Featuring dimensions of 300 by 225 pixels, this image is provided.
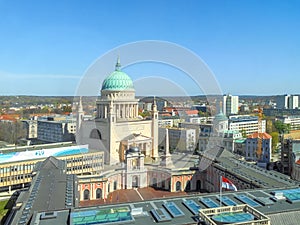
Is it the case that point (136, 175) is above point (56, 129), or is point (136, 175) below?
below

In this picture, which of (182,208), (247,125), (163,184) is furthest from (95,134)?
(247,125)

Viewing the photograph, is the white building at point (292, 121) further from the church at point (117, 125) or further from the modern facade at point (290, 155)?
the church at point (117, 125)

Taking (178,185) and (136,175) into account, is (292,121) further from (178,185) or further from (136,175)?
(136,175)

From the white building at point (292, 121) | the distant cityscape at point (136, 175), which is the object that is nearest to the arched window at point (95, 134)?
the distant cityscape at point (136, 175)

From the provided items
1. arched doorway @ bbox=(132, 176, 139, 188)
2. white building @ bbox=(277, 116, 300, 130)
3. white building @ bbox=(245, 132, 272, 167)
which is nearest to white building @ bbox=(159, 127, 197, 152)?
white building @ bbox=(245, 132, 272, 167)

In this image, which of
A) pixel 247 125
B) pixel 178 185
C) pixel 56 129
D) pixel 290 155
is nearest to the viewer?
pixel 178 185
